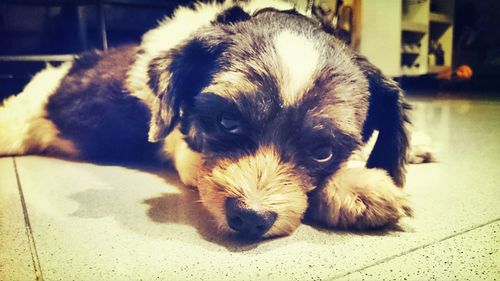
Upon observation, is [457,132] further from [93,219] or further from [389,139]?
[93,219]

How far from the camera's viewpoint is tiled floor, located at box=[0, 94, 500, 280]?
3.48 feet

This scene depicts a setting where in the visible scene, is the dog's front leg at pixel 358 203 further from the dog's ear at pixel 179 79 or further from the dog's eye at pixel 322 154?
the dog's ear at pixel 179 79

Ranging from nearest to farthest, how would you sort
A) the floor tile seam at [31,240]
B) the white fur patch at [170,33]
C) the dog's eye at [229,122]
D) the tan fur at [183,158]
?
the floor tile seam at [31,240] < the dog's eye at [229,122] < the tan fur at [183,158] < the white fur patch at [170,33]

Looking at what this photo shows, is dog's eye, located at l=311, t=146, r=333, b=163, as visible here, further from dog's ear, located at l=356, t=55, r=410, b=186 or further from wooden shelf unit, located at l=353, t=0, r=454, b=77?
wooden shelf unit, located at l=353, t=0, r=454, b=77

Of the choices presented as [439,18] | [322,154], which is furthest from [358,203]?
[439,18]

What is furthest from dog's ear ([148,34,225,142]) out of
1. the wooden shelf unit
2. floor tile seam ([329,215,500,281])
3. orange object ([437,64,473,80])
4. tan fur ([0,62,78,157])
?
orange object ([437,64,473,80])

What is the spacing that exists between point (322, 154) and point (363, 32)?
12.6ft

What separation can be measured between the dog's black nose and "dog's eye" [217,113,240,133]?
287 mm

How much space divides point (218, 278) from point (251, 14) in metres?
1.22

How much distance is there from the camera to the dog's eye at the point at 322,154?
1438 millimetres

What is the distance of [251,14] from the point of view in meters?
1.84

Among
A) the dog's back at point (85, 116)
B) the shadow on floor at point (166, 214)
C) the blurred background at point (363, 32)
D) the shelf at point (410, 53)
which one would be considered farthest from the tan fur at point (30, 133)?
the shelf at point (410, 53)

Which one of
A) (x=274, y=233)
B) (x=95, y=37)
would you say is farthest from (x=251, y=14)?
(x=95, y=37)

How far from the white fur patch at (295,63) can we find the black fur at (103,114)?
988 mm
